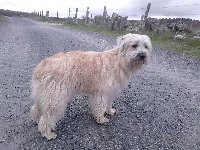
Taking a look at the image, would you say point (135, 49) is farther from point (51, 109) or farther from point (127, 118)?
point (51, 109)

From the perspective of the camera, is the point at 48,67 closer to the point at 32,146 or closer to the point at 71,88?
the point at 71,88

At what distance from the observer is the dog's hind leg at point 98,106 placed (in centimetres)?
486

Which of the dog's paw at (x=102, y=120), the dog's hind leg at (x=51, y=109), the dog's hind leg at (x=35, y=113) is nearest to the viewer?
the dog's hind leg at (x=51, y=109)

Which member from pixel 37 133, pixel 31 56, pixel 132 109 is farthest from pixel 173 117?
pixel 31 56

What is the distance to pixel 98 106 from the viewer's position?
4922 millimetres

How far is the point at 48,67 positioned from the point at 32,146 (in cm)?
123

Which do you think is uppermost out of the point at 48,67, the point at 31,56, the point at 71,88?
the point at 48,67

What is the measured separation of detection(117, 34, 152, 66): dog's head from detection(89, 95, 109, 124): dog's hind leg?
830 mm

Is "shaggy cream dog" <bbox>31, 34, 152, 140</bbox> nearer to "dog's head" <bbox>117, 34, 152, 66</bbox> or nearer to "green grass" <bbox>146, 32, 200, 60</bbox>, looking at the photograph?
"dog's head" <bbox>117, 34, 152, 66</bbox>

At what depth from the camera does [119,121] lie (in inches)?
205

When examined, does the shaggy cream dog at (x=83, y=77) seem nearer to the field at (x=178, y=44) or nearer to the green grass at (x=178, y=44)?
the field at (x=178, y=44)

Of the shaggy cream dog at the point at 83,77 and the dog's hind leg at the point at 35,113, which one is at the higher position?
the shaggy cream dog at the point at 83,77

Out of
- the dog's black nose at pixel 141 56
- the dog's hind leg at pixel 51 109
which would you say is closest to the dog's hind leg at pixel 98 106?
the dog's hind leg at pixel 51 109

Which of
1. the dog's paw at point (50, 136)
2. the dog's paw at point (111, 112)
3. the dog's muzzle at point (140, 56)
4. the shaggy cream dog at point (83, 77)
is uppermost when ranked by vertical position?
the dog's muzzle at point (140, 56)
